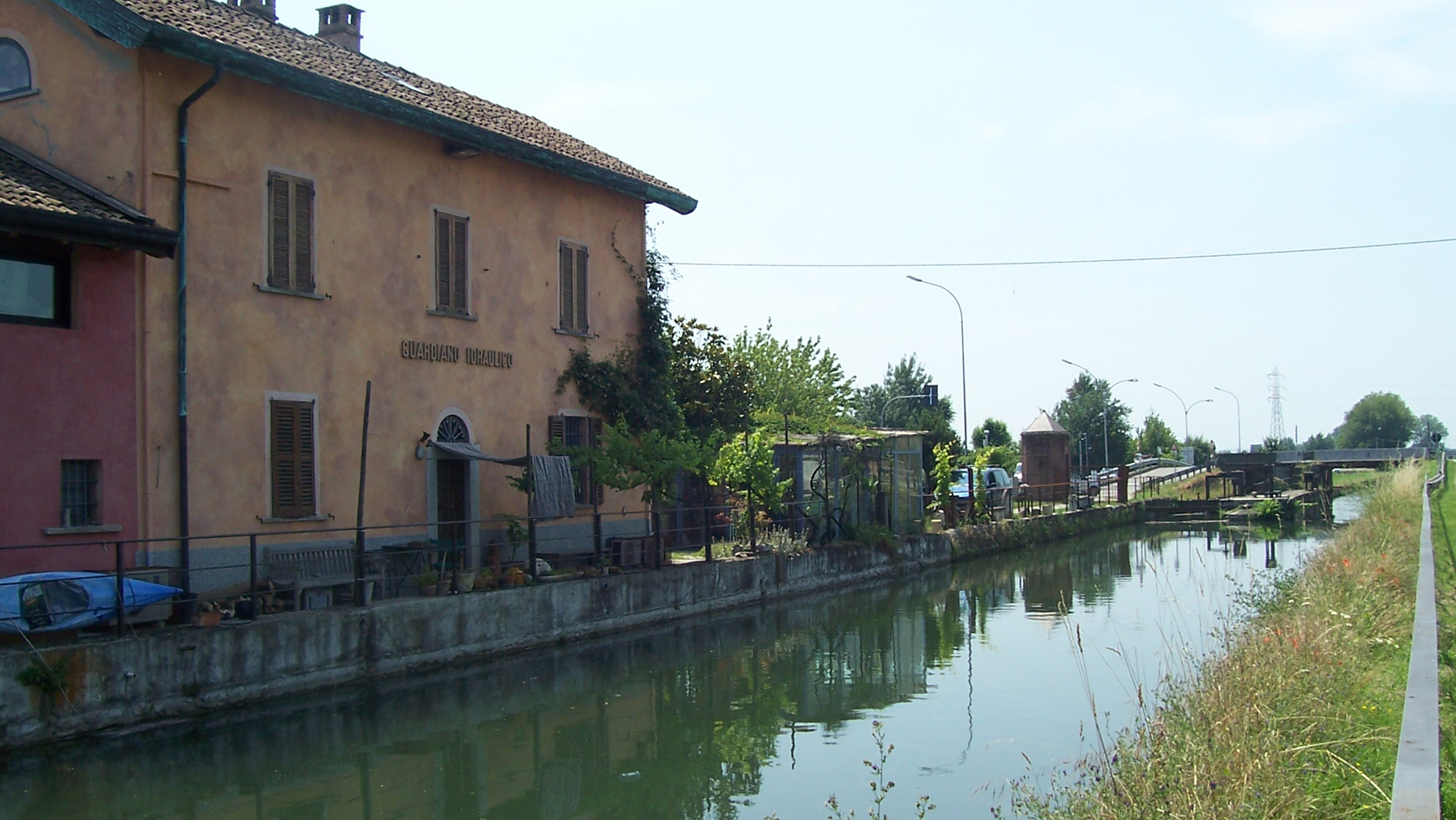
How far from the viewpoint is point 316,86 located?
16297 mm

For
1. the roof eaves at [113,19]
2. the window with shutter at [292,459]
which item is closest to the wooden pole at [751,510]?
the window with shutter at [292,459]

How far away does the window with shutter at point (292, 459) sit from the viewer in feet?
52.5

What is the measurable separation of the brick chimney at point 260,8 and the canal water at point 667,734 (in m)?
10.8

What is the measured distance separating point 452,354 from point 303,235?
3.16m

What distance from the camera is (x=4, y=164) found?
13.3 metres

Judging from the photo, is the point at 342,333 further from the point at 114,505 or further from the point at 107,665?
the point at 107,665

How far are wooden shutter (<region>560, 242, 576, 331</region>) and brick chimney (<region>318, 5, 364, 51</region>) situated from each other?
5113 millimetres

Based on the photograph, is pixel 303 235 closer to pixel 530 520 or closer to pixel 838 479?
pixel 530 520

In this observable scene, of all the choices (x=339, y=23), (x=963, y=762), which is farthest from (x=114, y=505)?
(x=339, y=23)

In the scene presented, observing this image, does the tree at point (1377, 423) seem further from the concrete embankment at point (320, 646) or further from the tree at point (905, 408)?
the concrete embankment at point (320, 646)

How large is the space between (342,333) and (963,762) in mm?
10593

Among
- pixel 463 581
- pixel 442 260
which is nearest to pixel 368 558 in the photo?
pixel 463 581

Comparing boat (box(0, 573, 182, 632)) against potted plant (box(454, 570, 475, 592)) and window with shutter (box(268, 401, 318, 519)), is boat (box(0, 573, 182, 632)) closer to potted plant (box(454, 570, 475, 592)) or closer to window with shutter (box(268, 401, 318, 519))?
window with shutter (box(268, 401, 318, 519))

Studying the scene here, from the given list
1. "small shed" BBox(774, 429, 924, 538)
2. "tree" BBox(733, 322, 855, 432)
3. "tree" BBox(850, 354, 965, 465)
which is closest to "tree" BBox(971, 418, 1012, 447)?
"tree" BBox(850, 354, 965, 465)
